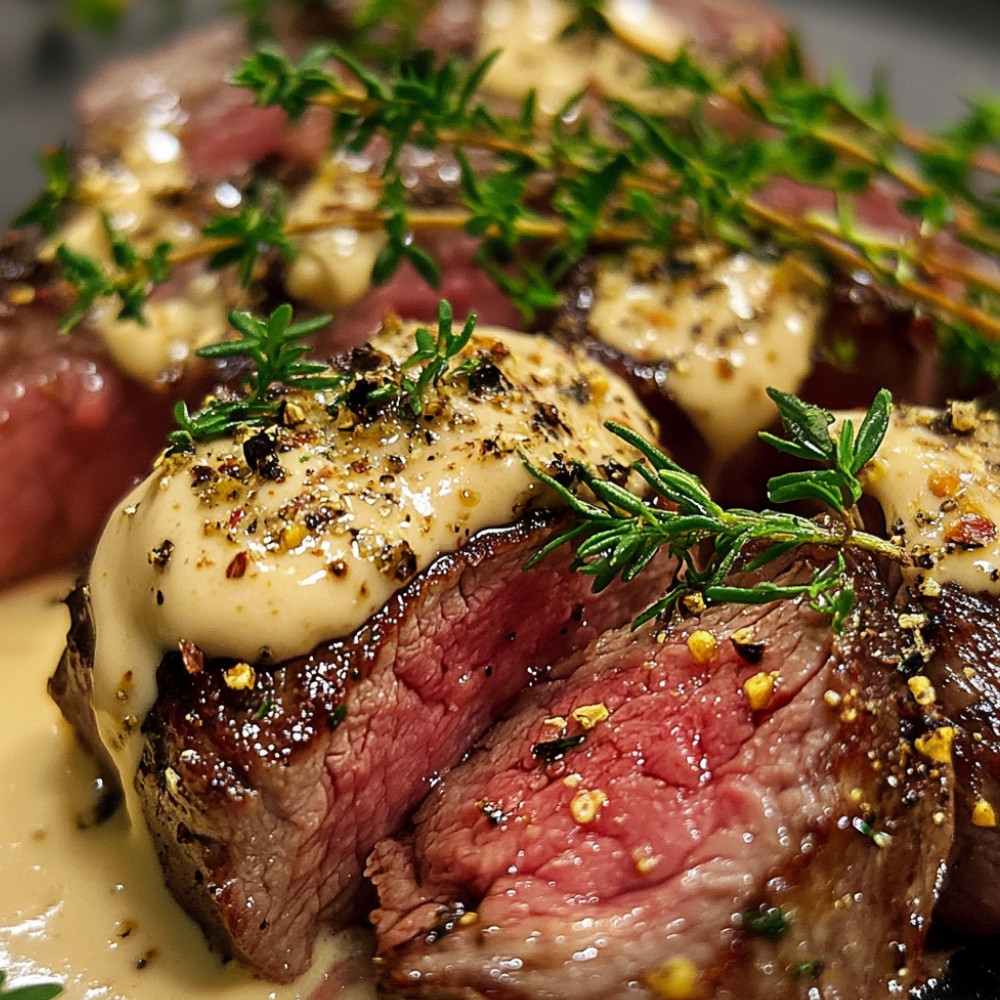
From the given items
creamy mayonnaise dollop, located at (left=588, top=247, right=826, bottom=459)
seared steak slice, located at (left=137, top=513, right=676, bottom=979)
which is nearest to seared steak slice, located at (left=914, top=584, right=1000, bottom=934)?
seared steak slice, located at (left=137, top=513, right=676, bottom=979)

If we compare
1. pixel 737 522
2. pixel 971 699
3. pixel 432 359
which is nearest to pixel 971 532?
pixel 971 699

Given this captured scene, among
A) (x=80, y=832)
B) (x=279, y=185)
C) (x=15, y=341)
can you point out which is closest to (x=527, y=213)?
(x=279, y=185)

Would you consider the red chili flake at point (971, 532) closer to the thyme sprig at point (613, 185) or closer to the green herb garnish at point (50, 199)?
the thyme sprig at point (613, 185)

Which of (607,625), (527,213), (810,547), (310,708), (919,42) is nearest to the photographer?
(310,708)

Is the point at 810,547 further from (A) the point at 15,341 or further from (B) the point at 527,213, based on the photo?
(A) the point at 15,341

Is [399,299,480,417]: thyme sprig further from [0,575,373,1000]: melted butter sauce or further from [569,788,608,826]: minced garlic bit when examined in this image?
[0,575,373,1000]: melted butter sauce
